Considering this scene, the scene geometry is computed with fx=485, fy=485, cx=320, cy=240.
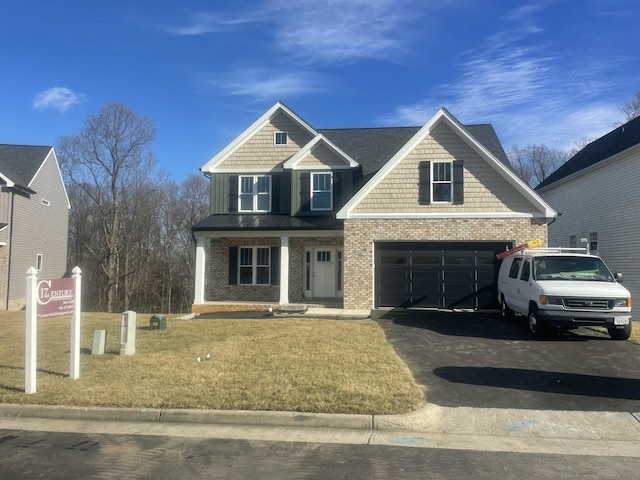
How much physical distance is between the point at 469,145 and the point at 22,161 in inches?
961

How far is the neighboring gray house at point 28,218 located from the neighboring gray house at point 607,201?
2566 centimetres

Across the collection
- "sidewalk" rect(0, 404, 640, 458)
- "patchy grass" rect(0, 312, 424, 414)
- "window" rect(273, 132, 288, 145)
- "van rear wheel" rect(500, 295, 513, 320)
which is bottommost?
"sidewalk" rect(0, 404, 640, 458)

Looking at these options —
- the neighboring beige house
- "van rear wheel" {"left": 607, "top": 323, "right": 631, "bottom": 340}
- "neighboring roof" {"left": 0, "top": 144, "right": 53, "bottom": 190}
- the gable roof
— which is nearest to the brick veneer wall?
the neighboring beige house

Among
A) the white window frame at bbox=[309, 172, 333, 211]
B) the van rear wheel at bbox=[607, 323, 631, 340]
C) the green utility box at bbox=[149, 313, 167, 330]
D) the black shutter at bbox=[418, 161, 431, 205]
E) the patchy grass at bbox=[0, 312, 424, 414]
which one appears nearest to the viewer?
the patchy grass at bbox=[0, 312, 424, 414]

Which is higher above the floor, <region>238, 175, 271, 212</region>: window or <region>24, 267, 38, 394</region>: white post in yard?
<region>238, 175, 271, 212</region>: window

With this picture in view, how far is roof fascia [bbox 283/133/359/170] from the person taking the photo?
18398mm

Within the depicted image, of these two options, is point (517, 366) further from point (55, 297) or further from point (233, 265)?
point (233, 265)

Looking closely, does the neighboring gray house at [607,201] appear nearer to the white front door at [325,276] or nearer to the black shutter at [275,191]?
the white front door at [325,276]

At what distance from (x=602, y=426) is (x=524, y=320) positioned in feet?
27.0

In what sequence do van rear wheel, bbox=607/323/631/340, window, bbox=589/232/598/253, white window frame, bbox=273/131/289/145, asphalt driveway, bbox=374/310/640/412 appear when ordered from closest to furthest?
asphalt driveway, bbox=374/310/640/412
van rear wheel, bbox=607/323/631/340
white window frame, bbox=273/131/289/145
window, bbox=589/232/598/253

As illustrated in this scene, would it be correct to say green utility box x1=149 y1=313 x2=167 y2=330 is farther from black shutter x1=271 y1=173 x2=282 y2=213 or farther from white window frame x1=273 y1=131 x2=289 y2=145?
white window frame x1=273 y1=131 x2=289 y2=145

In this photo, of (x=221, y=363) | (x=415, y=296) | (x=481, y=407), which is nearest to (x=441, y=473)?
(x=481, y=407)

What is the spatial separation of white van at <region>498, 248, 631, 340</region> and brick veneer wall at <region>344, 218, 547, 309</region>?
11.4ft

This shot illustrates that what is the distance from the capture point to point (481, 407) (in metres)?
6.27
